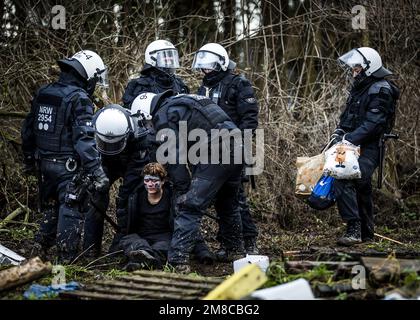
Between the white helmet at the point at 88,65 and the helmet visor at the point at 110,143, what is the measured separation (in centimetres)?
74

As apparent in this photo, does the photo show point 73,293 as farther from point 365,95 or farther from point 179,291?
point 365,95

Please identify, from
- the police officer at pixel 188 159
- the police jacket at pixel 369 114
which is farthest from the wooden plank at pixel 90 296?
the police jacket at pixel 369 114

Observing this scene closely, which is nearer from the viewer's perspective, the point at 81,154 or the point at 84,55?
the point at 81,154

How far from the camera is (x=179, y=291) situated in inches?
225

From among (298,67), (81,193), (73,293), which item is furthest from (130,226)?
(298,67)

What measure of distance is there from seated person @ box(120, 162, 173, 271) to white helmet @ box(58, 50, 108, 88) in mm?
1119

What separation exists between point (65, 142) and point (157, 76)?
190cm

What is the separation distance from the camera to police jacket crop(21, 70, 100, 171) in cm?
760

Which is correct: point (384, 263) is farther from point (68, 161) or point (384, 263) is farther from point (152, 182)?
point (68, 161)

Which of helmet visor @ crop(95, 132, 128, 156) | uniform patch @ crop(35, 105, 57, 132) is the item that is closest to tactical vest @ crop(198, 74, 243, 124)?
helmet visor @ crop(95, 132, 128, 156)

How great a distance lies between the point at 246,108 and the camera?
28.4 feet

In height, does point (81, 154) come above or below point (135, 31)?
below

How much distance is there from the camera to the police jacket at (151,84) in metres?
9.14

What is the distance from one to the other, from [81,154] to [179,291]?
2359 mm
